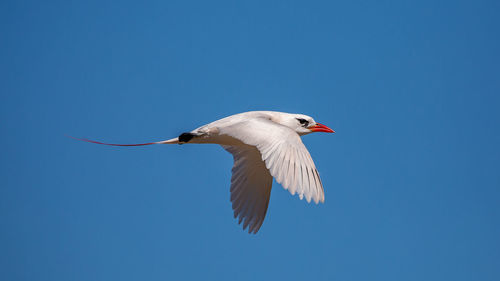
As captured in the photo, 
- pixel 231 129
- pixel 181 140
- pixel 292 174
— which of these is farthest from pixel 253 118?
pixel 292 174

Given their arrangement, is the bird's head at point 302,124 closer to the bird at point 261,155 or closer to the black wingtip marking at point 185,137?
the bird at point 261,155

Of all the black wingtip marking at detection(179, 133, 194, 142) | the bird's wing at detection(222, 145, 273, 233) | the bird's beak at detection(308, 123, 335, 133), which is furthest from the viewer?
the bird's beak at detection(308, 123, 335, 133)

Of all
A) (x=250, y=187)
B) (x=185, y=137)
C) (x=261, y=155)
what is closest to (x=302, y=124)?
(x=261, y=155)

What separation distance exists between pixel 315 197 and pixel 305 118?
383 centimetres

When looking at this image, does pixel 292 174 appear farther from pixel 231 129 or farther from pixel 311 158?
pixel 231 129

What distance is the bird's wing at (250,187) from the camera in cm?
1135

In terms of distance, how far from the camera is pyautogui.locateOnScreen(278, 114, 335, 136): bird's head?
1144 cm

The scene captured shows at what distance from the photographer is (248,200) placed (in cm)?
1145

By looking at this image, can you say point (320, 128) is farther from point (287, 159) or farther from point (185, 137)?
point (287, 159)

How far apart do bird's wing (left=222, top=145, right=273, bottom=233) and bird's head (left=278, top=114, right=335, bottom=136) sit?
32.9 inches

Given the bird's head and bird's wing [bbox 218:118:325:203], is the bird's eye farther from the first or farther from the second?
bird's wing [bbox 218:118:325:203]

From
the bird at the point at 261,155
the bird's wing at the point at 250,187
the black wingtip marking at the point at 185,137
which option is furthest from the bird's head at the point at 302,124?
the black wingtip marking at the point at 185,137

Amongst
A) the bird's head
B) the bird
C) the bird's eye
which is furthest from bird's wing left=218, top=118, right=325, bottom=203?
the bird's eye

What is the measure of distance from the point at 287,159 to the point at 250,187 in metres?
3.31
